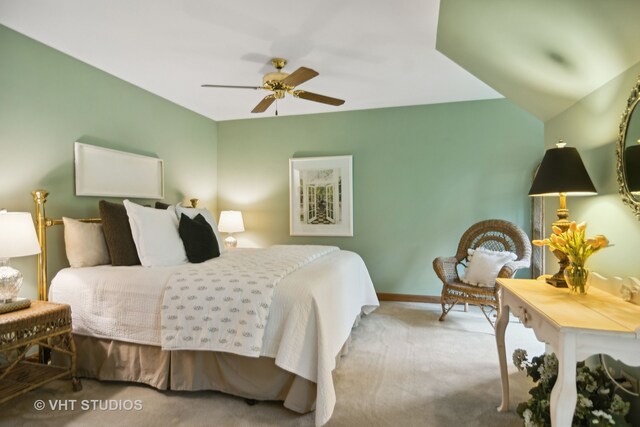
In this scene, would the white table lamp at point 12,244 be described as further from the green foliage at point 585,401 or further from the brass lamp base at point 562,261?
the brass lamp base at point 562,261

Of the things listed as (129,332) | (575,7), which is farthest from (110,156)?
(575,7)

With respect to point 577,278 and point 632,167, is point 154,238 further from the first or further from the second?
point 632,167

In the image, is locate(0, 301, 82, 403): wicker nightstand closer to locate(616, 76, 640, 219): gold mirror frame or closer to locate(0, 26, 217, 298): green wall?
locate(0, 26, 217, 298): green wall

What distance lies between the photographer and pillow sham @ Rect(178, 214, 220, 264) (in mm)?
2922

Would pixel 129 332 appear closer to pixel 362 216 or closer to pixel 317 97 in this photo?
pixel 317 97

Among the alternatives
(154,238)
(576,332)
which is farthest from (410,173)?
(576,332)

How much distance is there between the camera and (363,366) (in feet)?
8.48

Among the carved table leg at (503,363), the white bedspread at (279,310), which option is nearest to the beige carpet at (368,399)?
the carved table leg at (503,363)

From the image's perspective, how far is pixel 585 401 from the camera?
56.0 inches

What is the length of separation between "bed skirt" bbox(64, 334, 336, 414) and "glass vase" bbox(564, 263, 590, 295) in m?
1.47

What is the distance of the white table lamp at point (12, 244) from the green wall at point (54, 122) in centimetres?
49

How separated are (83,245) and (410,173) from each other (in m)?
3.64

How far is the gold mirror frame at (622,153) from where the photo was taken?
1.46 m

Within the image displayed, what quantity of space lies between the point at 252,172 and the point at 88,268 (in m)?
2.79
